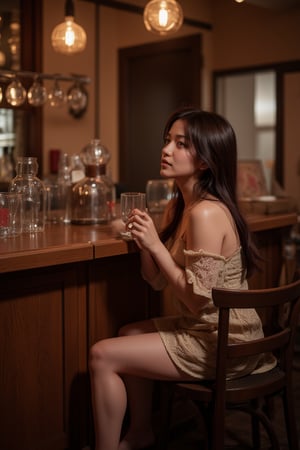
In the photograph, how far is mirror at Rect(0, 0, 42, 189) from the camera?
5023mm

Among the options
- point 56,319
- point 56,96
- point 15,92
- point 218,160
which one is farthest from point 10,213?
point 56,96

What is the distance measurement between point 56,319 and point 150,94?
418 centimetres

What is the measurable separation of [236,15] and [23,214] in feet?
14.4

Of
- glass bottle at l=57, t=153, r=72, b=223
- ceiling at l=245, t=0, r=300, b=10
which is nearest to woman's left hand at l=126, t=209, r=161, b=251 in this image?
glass bottle at l=57, t=153, r=72, b=223

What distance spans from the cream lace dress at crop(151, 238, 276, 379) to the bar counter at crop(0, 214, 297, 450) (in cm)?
30

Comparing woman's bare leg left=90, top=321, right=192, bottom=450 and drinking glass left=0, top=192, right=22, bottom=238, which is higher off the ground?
drinking glass left=0, top=192, right=22, bottom=238

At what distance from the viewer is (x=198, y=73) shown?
5488mm

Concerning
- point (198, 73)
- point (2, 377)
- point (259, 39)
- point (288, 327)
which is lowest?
point (2, 377)

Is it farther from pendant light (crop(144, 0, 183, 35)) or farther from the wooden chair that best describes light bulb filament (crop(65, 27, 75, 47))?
the wooden chair

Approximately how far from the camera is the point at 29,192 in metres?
2.33

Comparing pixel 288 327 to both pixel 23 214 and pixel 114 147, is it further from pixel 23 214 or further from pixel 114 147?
pixel 114 147

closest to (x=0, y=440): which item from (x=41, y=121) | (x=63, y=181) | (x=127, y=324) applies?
(x=127, y=324)

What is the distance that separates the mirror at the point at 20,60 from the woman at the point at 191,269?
3.13 m

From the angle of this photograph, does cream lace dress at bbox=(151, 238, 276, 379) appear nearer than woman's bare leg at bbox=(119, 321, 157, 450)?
Yes
